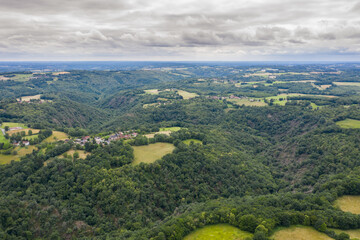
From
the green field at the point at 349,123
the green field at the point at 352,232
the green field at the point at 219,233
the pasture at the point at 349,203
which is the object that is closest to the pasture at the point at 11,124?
the green field at the point at 219,233

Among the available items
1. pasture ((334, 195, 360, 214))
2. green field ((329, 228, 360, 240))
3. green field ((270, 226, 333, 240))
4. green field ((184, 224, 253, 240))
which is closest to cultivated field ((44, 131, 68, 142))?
green field ((184, 224, 253, 240))

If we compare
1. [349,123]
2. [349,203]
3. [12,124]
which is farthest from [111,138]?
[349,123]

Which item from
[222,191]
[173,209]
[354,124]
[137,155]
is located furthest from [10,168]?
[354,124]

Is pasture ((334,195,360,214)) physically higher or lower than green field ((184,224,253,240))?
higher

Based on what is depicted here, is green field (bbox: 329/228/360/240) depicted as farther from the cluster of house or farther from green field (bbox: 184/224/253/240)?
the cluster of house

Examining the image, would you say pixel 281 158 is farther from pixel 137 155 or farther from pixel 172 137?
pixel 137 155
